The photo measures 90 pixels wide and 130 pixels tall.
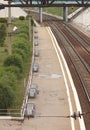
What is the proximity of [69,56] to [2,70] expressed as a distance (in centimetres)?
1653

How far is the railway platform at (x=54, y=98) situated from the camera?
80.9 ft

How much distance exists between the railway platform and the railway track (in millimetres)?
573

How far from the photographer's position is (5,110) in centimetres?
2639

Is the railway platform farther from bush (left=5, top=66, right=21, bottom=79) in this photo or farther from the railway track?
bush (left=5, top=66, right=21, bottom=79)

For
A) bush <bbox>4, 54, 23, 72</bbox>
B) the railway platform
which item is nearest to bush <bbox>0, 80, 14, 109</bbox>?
the railway platform

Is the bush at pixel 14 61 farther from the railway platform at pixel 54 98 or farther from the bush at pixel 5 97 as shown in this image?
the bush at pixel 5 97

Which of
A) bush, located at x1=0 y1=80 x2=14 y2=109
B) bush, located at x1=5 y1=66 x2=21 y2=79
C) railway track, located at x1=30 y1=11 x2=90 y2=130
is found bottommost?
railway track, located at x1=30 y1=11 x2=90 y2=130

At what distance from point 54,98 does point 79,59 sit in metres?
18.6

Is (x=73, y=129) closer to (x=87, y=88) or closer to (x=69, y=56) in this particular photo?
(x=87, y=88)

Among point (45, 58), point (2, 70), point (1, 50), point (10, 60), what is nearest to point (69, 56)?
point (45, 58)

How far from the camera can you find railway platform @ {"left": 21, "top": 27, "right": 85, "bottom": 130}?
2466 centimetres

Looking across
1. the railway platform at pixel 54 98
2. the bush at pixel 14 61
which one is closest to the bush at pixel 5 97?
the railway platform at pixel 54 98

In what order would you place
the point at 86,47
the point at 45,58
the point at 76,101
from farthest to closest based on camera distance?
the point at 86,47 < the point at 45,58 < the point at 76,101

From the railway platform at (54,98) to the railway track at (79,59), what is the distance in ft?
1.88
